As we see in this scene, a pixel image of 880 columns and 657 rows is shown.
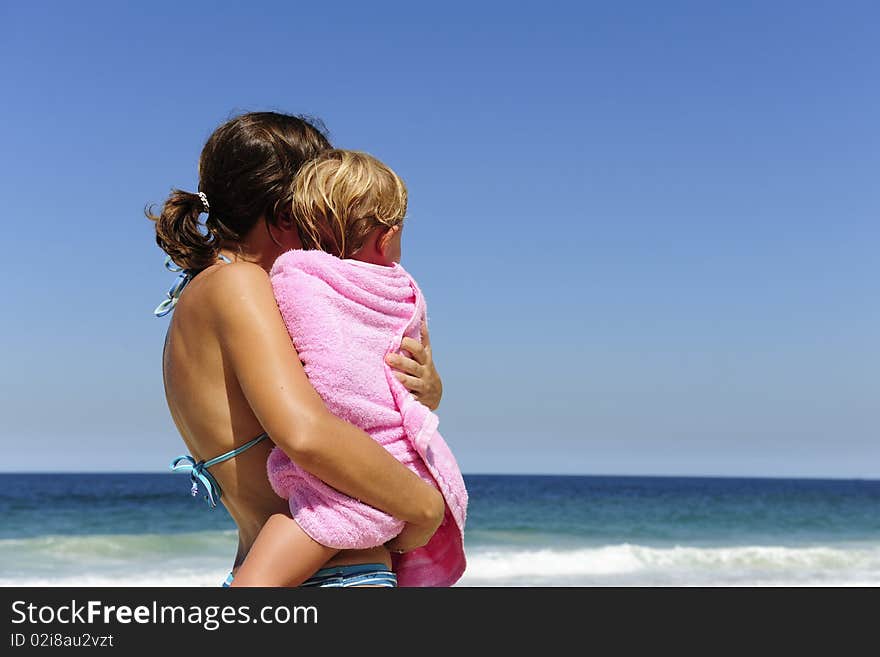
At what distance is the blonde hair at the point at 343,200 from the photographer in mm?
2031

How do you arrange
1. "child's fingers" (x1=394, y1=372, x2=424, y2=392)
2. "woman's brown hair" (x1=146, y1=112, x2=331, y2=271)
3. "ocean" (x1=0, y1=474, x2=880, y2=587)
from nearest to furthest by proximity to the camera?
"child's fingers" (x1=394, y1=372, x2=424, y2=392) < "woman's brown hair" (x1=146, y1=112, x2=331, y2=271) < "ocean" (x1=0, y1=474, x2=880, y2=587)

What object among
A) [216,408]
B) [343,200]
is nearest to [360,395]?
[216,408]

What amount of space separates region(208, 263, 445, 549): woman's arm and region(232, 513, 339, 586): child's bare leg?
0.13 metres

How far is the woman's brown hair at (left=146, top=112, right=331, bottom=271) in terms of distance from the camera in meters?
2.14

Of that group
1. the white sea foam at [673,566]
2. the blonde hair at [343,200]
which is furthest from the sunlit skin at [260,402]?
the white sea foam at [673,566]

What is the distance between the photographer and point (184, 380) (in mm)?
2057

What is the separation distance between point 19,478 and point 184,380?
3314cm

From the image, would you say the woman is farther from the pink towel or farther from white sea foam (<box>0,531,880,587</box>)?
white sea foam (<box>0,531,880,587</box>)

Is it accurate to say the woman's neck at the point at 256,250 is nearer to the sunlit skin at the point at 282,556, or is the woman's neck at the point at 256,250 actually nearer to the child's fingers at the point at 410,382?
the child's fingers at the point at 410,382

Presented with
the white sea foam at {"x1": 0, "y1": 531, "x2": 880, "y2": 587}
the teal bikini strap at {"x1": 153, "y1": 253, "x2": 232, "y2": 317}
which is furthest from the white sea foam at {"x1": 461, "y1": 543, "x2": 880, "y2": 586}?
the teal bikini strap at {"x1": 153, "y1": 253, "x2": 232, "y2": 317}

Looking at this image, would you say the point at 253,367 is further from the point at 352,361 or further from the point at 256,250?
the point at 256,250

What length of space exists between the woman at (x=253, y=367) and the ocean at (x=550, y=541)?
1172 centimetres
